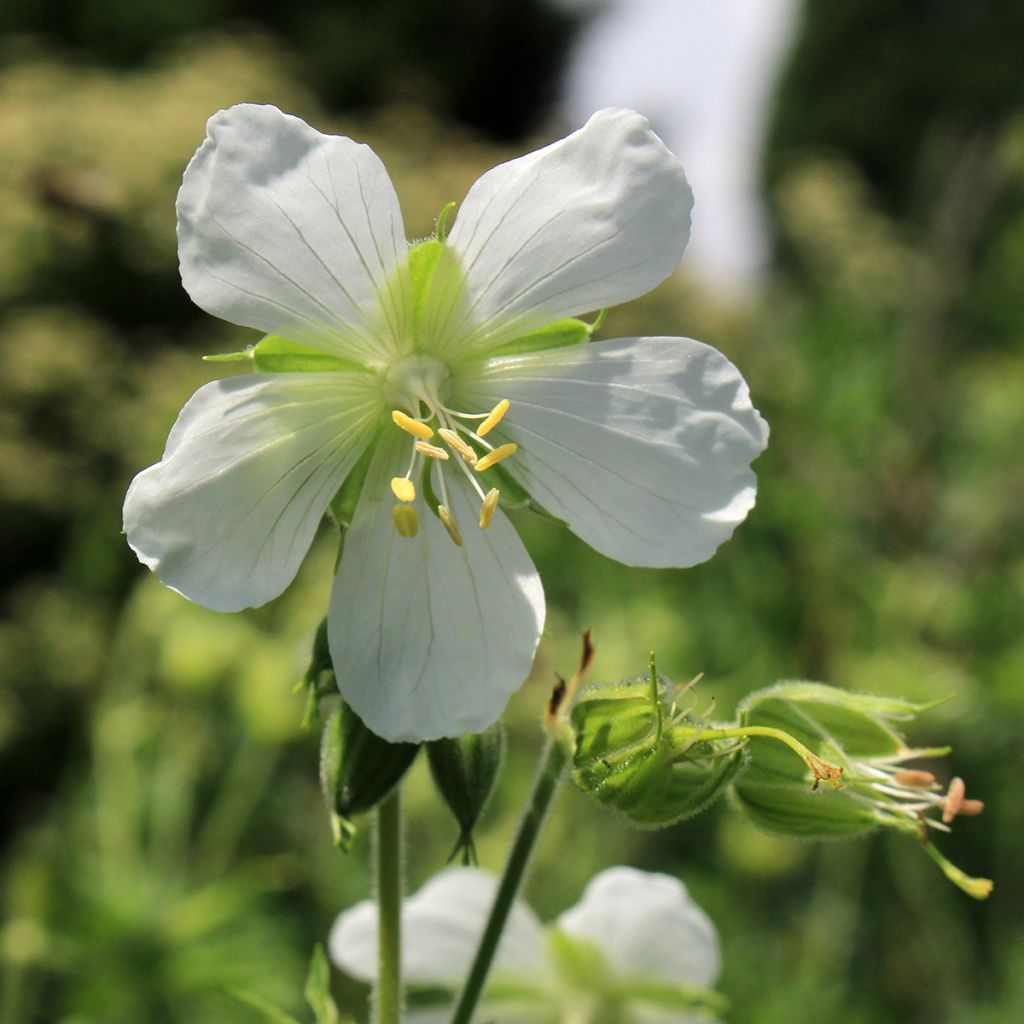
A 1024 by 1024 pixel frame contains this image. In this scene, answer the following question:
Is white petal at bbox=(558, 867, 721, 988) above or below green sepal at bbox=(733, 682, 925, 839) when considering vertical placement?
below

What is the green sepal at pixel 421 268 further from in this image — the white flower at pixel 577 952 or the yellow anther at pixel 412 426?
the white flower at pixel 577 952

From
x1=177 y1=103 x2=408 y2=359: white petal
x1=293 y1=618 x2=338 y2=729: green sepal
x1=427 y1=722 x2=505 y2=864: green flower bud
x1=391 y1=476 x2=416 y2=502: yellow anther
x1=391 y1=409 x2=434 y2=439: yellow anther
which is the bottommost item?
x1=427 y1=722 x2=505 y2=864: green flower bud

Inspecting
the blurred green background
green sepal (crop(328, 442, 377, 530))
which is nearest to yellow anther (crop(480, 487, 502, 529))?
green sepal (crop(328, 442, 377, 530))

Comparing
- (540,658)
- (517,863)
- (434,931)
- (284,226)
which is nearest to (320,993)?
(517,863)

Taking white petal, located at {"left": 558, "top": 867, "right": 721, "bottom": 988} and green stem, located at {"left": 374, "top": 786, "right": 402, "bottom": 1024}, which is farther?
white petal, located at {"left": 558, "top": 867, "right": 721, "bottom": 988}

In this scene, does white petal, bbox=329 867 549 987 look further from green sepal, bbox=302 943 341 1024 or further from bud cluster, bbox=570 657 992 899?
bud cluster, bbox=570 657 992 899

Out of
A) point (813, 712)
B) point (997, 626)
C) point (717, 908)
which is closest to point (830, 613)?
point (997, 626)

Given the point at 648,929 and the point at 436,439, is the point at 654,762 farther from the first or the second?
the point at 648,929

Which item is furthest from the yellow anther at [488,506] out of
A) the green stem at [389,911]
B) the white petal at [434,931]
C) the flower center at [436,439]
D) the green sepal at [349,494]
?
the white petal at [434,931]
